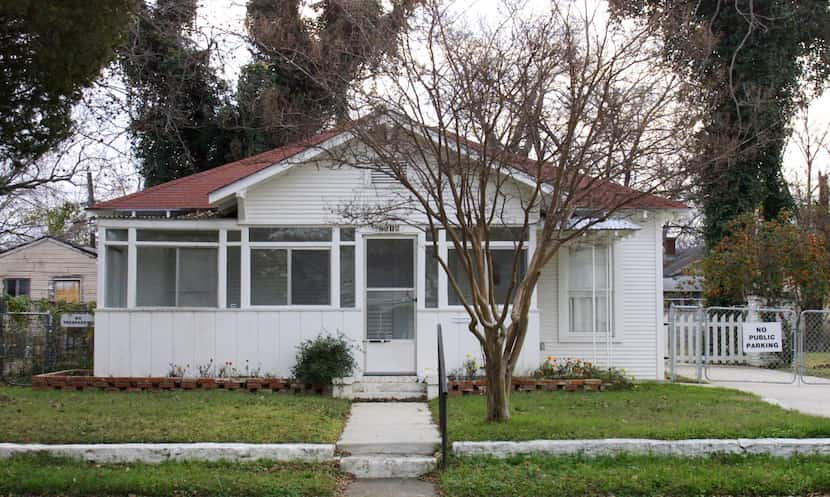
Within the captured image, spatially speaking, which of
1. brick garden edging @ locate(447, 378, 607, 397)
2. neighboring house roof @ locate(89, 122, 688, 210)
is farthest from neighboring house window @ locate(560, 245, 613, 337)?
brick garden edging @ locate(447, 378, 607, 397)

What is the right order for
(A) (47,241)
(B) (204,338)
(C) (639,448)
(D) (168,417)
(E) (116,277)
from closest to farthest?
→ (C) (639,448) → (D) (168,417) → (B) (204,338) → (E) (116,277) → (A) (47,241)

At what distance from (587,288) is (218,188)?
688cm

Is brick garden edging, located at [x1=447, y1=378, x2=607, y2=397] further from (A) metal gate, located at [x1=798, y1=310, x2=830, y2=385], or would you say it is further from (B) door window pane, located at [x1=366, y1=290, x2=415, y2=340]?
(A) metal gate, located at [x1=798, y1=310, x2=830, y2=385]

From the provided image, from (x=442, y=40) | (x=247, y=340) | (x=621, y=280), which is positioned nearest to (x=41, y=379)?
(x=247, y=340)

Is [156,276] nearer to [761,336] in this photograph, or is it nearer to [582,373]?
[582,373]

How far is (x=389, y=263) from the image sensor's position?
15234 mm

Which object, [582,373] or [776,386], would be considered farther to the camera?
[776,386]

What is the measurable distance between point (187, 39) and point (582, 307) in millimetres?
9369

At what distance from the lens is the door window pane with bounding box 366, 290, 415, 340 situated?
1509 cm

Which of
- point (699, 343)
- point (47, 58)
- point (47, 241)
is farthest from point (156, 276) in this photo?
point (47, 241)

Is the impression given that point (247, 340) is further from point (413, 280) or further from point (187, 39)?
point (187, 39)

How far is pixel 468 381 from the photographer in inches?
560

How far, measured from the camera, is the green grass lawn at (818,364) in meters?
18.6

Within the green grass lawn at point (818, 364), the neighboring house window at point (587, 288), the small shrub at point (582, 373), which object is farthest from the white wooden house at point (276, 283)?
the green grass lawn at point (818, 364)
